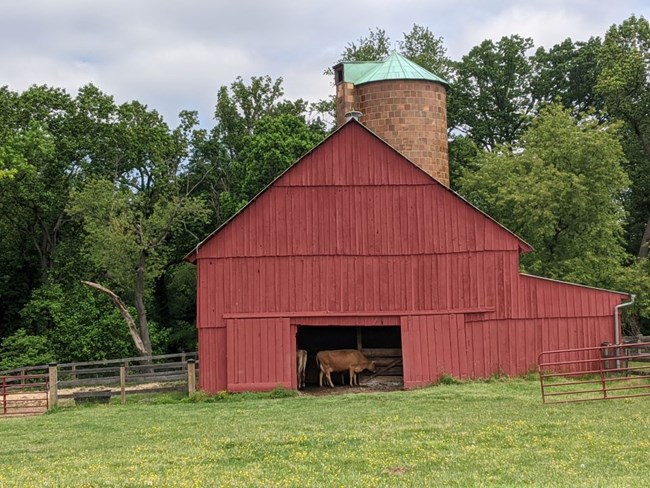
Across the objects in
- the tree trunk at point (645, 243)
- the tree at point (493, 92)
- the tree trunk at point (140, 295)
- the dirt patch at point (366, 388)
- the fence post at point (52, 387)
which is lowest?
the dirt patch at point (366, 388)

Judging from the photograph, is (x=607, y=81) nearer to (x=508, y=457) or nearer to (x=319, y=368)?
(x=319, y=368)

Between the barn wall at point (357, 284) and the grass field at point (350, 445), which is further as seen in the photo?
the barn wall at point (357, 284)

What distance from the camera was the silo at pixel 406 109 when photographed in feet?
82.5

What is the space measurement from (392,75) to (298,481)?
19.4 metres

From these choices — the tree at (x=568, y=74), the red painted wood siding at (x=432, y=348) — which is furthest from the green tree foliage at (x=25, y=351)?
the tree at (x=568, y=74)

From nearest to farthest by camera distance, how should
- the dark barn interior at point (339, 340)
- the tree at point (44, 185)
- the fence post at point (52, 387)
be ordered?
the fence post at point (52, 387) < the dark barn interior at point (339, 340) < the tree at point (44, 185)

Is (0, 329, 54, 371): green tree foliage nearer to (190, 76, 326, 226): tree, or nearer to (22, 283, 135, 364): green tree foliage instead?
(22, 283, 135, 364): green tree foliage

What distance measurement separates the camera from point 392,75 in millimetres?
25281

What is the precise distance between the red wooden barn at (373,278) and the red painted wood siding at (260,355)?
39 mm

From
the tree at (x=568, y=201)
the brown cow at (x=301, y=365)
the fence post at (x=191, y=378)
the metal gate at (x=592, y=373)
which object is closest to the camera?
the metal gate at (x=592, y=373)

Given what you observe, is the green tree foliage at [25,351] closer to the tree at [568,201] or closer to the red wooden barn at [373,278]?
the red wooden barn at [373,278]

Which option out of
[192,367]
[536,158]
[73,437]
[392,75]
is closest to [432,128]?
[392,75]

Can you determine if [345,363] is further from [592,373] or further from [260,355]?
[592,373]

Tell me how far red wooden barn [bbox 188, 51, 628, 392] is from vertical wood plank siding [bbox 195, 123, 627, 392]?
3 cm
